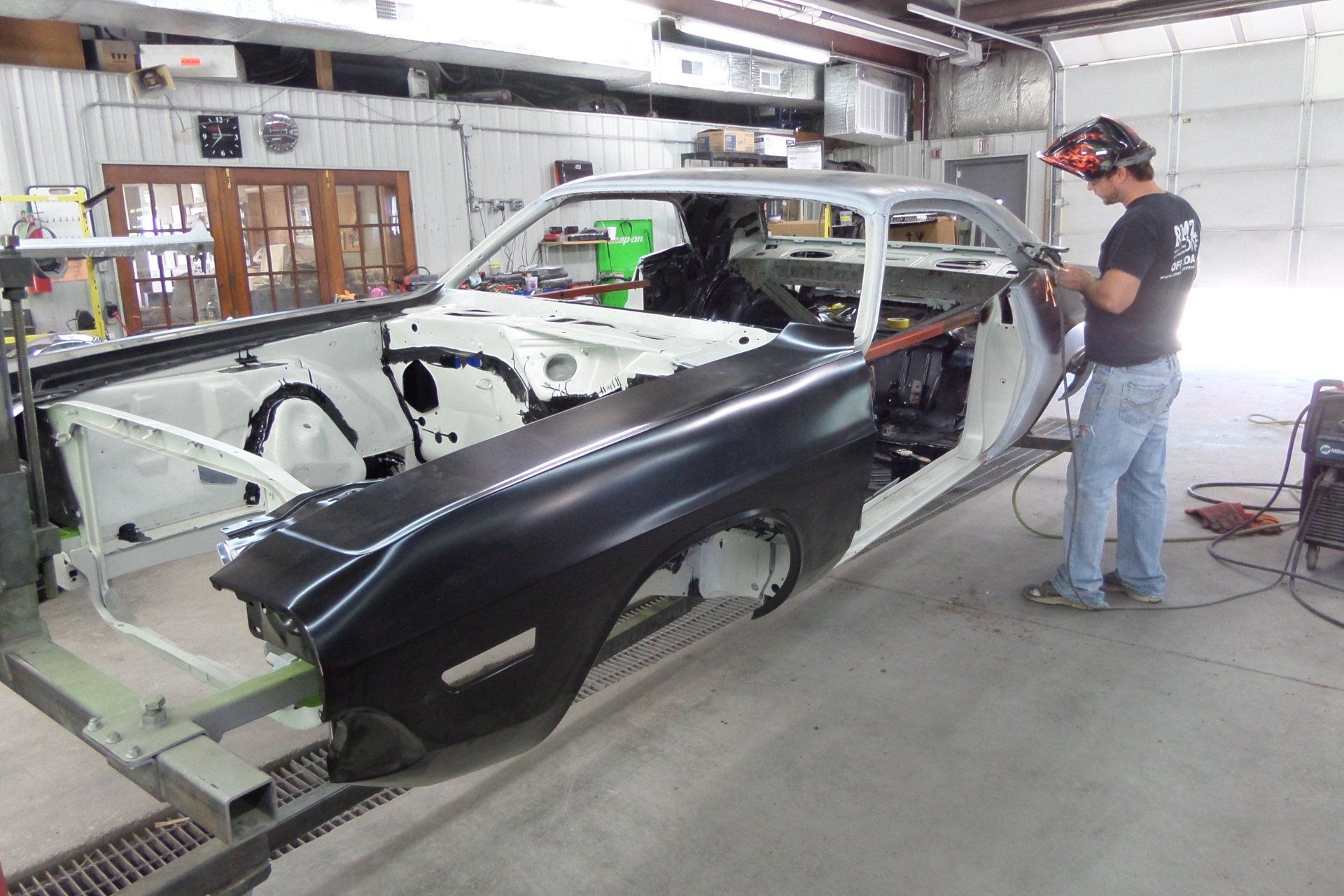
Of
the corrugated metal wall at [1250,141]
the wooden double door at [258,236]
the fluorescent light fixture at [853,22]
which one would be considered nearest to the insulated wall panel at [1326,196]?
the corrugated metal wall at [1250,141]

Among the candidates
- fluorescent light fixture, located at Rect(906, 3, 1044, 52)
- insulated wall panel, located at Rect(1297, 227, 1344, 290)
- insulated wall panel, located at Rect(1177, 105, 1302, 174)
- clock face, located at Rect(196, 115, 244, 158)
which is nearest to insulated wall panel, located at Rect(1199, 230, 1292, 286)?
insulated wall panel, located at Rect(1297, 227, 1344, 290)

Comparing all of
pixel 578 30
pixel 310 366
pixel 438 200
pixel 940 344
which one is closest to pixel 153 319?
pixel 438 200

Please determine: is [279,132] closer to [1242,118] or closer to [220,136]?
[220,136]

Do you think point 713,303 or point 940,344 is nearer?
point 940,344

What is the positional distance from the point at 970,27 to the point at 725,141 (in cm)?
267

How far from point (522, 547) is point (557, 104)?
27.9 ft

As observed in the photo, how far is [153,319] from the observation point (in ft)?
21.6

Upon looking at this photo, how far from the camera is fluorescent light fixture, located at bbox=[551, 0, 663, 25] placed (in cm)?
692

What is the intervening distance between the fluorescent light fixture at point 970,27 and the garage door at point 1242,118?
55 cm

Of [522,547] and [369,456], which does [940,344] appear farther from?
[522,547]

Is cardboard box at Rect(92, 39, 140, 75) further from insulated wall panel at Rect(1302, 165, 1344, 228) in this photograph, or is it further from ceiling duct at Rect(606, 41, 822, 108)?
insulated wall panel at Rect(1302, 165, 1344, 228)

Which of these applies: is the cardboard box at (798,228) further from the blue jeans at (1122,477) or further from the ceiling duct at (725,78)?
the blue jeans at (1122,477)

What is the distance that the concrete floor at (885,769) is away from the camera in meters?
1.96

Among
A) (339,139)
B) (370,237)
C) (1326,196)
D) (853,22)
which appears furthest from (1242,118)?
(339,139)
